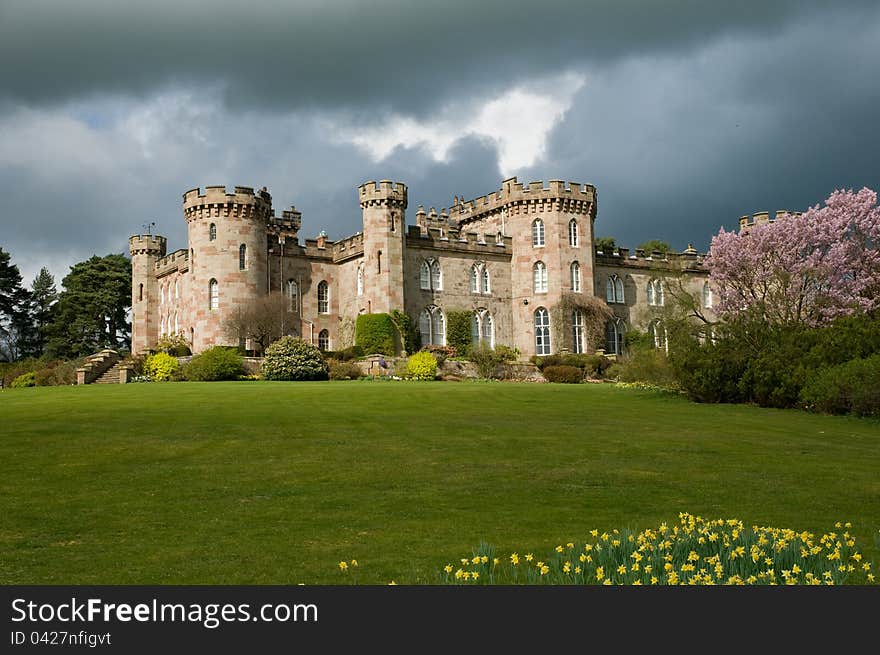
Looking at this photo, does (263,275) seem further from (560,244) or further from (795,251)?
(795,251)

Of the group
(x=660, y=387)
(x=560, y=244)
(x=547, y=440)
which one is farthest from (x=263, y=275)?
(x=547, y=440)

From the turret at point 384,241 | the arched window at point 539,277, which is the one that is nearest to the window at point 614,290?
the arched window at point 539,277

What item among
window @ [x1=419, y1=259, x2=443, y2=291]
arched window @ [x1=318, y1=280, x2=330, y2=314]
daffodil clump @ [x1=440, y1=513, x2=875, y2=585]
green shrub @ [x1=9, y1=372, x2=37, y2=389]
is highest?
window @ [x1=419, y1=259, x2=443, y2=291]

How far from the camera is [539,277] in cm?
5825

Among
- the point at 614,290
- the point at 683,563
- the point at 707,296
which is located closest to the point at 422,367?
the point at 614,290

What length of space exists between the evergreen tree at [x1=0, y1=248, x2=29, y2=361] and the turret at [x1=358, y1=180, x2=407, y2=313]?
3395cm

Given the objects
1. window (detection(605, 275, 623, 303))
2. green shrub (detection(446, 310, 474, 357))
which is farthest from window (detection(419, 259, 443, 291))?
window (detection(605, 275, 623, 303))

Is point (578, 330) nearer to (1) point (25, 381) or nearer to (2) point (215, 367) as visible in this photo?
(2) point (215, 367)

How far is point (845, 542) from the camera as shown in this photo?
9.76m

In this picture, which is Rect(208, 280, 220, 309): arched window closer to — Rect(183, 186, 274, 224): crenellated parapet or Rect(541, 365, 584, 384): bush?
Rect(183, 186, 274, 224): crenellated parapet

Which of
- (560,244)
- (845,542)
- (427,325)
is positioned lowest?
(845,542)

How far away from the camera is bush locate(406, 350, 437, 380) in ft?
153
